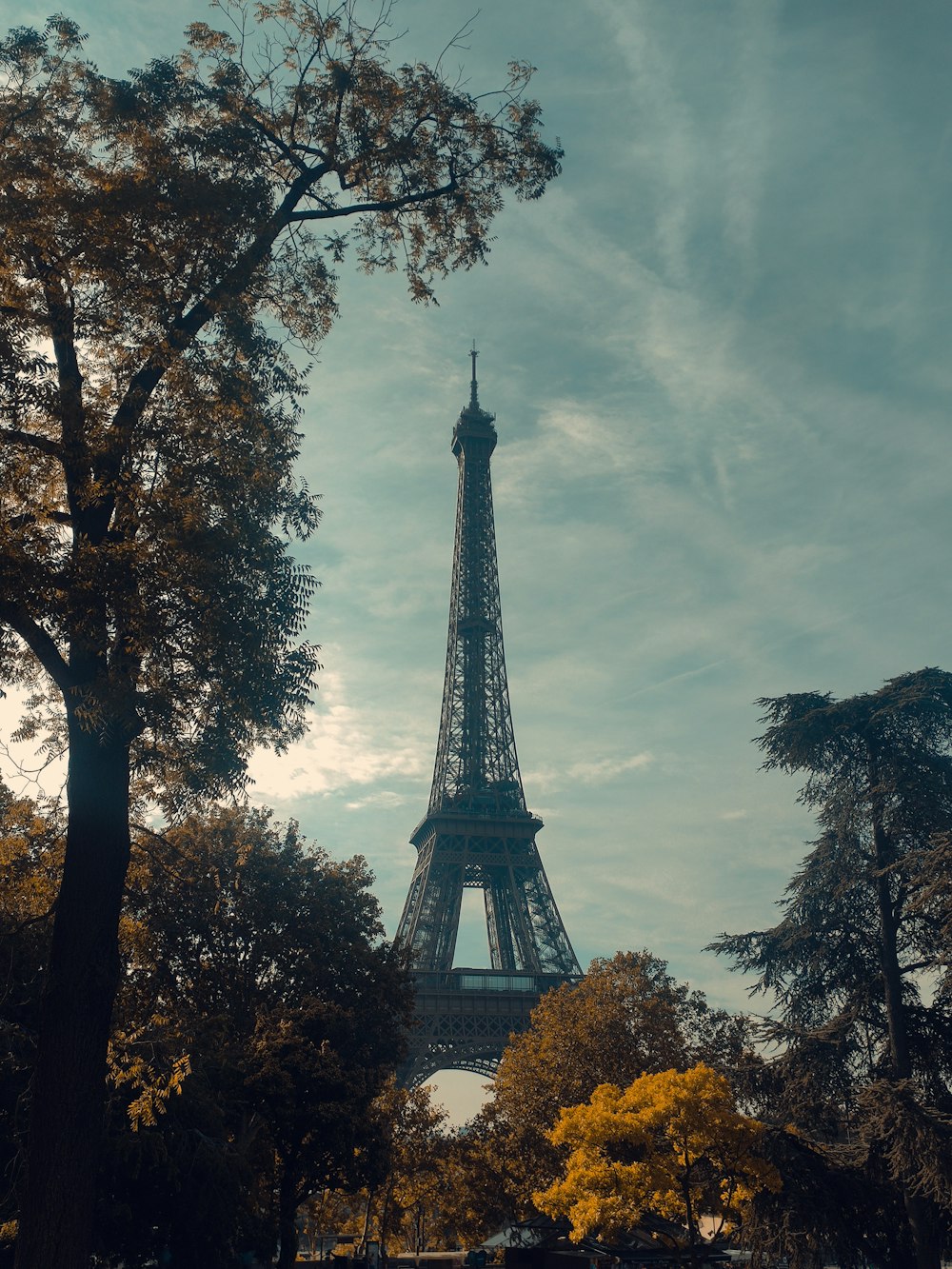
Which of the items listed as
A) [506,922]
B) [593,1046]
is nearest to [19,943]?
[593,1046]

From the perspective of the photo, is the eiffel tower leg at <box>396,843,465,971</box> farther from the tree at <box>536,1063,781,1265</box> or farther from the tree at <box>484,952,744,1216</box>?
the tree at <box>536,1063,781,1265</box>

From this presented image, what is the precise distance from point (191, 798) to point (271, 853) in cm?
2316

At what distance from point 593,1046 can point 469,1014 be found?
26870 millimetres

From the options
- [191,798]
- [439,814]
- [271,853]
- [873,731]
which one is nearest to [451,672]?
[439,814]

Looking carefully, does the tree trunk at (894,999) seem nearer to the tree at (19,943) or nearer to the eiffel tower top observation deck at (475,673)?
the tree at (19,943)

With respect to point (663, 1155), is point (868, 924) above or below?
above

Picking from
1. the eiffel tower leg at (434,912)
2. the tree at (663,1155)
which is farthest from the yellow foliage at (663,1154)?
the eiffel tower leg at (434,912)

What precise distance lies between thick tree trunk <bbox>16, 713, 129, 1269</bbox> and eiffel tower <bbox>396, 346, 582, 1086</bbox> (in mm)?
51225

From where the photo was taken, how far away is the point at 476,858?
2904 inches

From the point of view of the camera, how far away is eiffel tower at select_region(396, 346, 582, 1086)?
2554 inches

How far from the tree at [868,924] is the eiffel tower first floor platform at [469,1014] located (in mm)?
38585

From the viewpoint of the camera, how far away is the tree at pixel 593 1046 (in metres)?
40.0

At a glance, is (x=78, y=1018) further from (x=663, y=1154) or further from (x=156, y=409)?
(x=663, y=1154)

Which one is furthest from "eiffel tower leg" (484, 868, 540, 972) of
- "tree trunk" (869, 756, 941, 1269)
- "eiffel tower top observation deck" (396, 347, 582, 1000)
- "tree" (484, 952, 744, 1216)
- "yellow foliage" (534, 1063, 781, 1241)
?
"tree trunk" (869, 756, 941, 1269)
